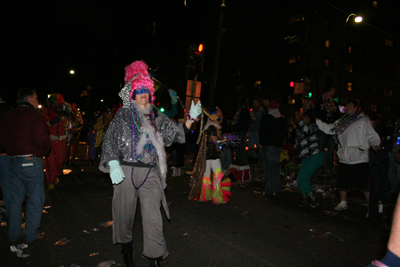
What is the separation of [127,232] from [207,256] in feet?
3.68

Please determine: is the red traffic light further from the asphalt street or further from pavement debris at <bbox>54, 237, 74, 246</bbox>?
pavement debris at <bbox>54, 237, 74, 246</bbox>

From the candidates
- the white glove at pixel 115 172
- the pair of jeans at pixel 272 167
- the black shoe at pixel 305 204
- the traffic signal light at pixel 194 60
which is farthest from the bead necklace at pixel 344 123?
the white glove at pixel 115 172

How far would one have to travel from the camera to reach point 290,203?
19.6ft

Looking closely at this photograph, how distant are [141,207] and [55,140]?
17.2 ft

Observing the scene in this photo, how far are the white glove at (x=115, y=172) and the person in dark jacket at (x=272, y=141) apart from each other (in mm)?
4295

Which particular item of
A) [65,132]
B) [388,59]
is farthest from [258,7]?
[65,132]

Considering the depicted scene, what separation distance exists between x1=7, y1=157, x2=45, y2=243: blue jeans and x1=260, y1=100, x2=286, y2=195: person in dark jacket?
478cm

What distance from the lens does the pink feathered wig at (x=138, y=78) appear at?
125 inches

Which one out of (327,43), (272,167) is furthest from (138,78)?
(327,43)

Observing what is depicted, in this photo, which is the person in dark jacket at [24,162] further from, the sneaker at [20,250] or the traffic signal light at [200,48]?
the traffic signal light at [200,48]

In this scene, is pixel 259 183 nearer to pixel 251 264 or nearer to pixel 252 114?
pixel 252 114

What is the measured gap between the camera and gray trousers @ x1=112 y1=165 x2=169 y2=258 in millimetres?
2863

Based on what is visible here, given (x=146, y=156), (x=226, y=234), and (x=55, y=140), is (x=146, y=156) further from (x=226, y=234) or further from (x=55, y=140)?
(x=55, y=140)

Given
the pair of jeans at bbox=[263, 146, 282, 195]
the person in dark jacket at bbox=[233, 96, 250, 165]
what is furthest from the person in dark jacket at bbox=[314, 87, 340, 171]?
the pair of jeans at bbox=[263, 146, 282, 195]
